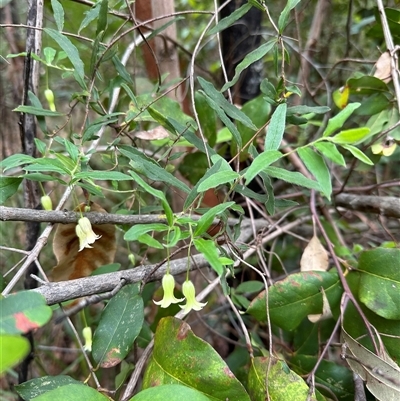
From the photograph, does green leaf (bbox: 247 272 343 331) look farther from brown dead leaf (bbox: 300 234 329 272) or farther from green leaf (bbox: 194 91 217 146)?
green leaf (bbox: 194 91 217 146)

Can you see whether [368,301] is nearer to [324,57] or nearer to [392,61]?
[392,61]

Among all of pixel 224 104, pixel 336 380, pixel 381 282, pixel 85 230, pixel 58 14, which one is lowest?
pixel 336 380

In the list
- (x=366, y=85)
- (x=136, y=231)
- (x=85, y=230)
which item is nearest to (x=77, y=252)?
(x=85, y=230)

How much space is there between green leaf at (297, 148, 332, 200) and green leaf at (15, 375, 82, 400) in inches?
11.9

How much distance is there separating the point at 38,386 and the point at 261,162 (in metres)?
0.32

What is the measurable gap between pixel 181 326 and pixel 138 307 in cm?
5

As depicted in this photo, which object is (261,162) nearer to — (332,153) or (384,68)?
(332,153)

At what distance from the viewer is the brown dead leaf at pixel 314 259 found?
62 centimetres

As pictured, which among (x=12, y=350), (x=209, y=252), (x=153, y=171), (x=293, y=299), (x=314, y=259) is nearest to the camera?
(x=12, y=350)

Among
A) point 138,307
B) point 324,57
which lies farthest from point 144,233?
point 324,57

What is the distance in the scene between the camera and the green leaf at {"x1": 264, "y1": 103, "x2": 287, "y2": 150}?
35 cm

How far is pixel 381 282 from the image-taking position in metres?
0.50

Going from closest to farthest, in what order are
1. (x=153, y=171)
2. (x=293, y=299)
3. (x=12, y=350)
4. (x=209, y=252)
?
(x=12, y=350) < (x=209, y=252) < (x=153, y=171) < (x=293, y=299)

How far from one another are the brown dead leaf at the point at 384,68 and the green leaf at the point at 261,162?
0.49 m
